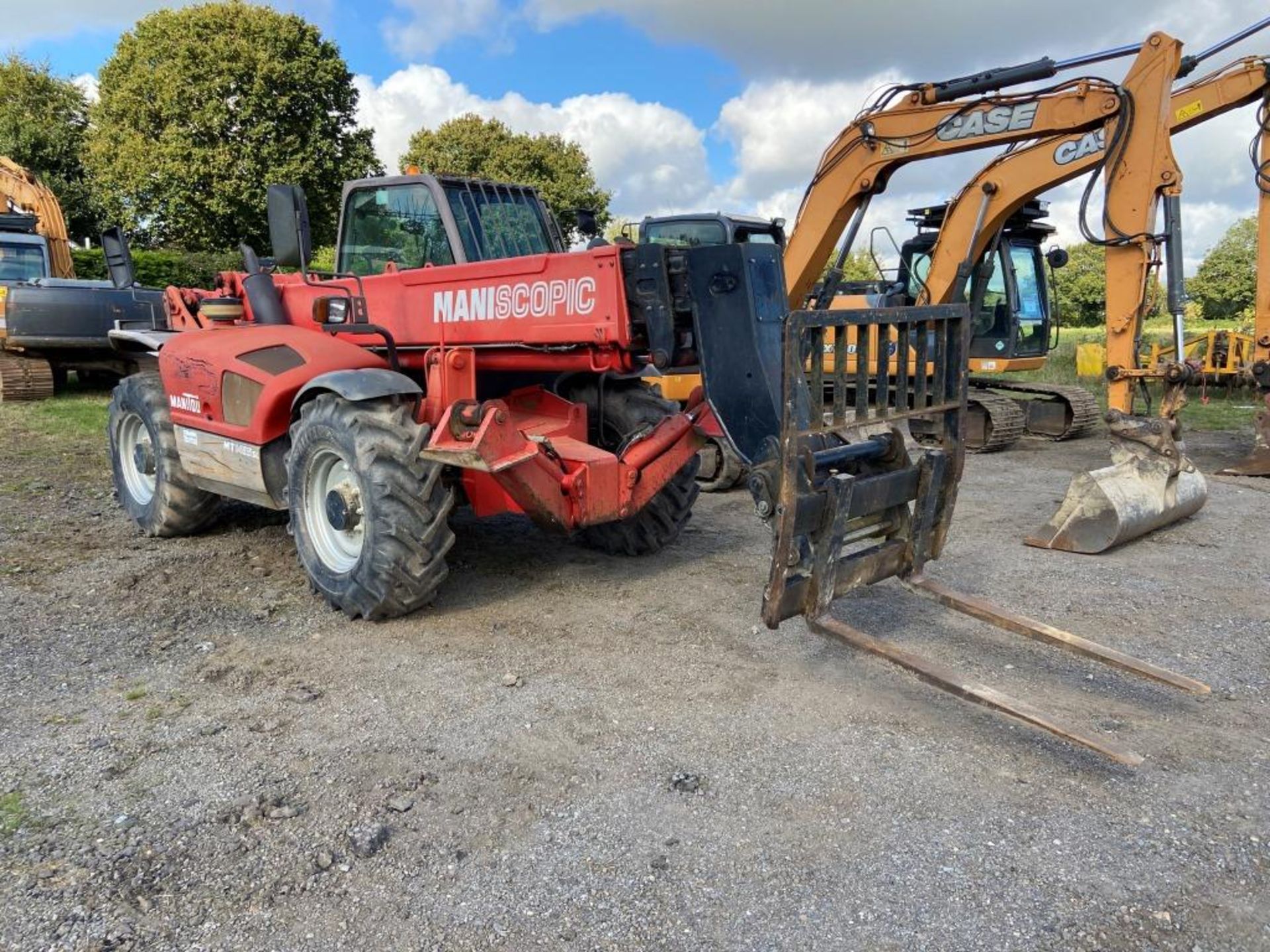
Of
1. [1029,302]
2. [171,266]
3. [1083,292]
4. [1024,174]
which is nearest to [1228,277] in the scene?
[1083,292]

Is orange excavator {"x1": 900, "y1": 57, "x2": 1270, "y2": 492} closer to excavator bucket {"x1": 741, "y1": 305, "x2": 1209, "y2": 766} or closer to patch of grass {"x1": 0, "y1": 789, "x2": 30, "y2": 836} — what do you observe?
excavator bucket {"x1": 741, "y1": 305, "x2": 1209, "y2": 766}

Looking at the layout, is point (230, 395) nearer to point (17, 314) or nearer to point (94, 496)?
point (94, 496)

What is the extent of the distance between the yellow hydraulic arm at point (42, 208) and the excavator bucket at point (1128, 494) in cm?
1514

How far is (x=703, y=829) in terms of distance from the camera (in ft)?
9.87

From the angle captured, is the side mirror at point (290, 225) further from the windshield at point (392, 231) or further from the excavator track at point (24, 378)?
the excavator track at point (24, 378)

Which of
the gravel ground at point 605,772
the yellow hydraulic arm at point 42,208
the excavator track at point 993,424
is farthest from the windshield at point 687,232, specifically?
the yellow hydraulic arm at point 42,208

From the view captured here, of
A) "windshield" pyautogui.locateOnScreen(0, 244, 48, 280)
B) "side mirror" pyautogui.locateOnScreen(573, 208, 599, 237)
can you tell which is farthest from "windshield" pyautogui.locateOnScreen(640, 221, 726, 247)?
"windshield" pyautogui.locateOnScreen(0, 244, 48, 280)

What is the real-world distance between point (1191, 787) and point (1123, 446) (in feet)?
13.4

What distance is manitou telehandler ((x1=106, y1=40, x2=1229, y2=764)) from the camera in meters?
3.74

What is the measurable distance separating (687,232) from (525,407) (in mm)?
4789

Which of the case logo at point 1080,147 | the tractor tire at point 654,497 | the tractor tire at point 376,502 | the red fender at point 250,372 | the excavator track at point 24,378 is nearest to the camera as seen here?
the tractor tire at point 376,502

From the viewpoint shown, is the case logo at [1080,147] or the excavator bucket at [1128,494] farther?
the case logo at [1080,147]

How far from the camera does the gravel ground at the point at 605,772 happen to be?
8.55 ft

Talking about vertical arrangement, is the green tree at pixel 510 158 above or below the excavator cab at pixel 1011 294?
above
